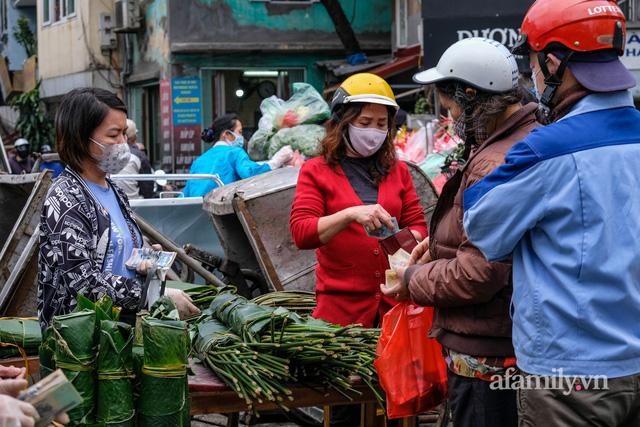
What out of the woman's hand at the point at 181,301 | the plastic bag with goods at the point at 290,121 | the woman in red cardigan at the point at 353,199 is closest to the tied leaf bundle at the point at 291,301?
the woman in red cardigan at the point at 353,199

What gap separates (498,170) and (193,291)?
250 centimetres

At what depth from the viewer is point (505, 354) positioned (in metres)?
3.51

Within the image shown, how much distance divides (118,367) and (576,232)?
1.73m

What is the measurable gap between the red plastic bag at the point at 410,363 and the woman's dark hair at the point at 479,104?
78 centimetres

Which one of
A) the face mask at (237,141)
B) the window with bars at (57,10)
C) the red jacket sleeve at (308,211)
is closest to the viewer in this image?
the red jacket sleeve at (308,211)

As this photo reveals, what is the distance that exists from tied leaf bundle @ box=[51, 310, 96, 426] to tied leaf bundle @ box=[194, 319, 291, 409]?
579 mm

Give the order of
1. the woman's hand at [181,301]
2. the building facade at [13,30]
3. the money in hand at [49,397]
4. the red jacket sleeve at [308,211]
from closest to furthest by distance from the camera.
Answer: the money in hand at [49,397]
the woman's hand at [181,301]
the red jacket sleeve at [308,211]
the building facade at [13,30]

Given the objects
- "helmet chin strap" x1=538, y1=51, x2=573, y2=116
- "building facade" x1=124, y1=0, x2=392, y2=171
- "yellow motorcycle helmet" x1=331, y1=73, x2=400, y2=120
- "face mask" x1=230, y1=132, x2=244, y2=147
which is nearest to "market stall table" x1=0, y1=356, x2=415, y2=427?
"yellow motorcycle helmet" x1=331, y1=73, x2=400, y2=120

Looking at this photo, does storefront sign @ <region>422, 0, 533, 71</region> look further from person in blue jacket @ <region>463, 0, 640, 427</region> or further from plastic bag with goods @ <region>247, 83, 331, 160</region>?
person in blue jacket @ <region>463, 0, 640, 427</region>

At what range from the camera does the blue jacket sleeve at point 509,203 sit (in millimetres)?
3027

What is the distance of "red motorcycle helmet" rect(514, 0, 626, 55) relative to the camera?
3117 mm

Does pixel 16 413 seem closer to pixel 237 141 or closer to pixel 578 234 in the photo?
pixel 578 234

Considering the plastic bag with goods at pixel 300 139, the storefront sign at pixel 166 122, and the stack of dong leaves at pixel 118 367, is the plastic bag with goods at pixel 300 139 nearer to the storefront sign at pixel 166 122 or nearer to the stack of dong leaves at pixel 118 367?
the stack of dong leaves at pixel 118 367

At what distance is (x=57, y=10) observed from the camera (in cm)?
3105
